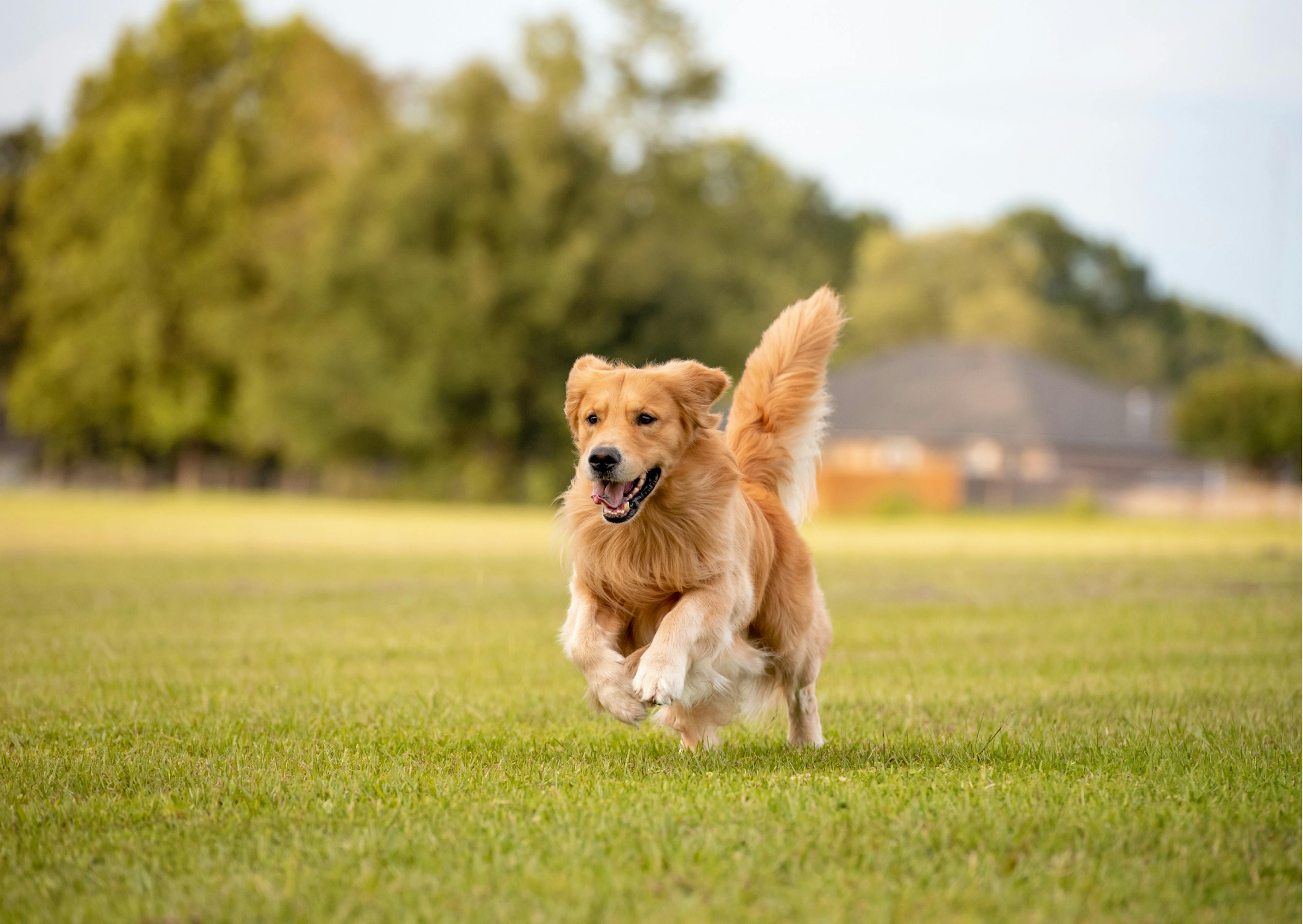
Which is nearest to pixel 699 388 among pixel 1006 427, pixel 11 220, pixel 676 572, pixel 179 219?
pixel 676 572

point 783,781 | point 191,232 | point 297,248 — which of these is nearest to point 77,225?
point 191,232

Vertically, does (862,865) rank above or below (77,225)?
below

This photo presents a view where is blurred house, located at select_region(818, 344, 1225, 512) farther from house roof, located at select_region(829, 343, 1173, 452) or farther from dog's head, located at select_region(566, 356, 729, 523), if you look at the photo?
dog's head, located at select_region(566, 356, 729, 523)

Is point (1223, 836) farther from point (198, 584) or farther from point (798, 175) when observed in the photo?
point (798, 175)

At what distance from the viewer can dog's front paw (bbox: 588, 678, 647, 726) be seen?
543cm

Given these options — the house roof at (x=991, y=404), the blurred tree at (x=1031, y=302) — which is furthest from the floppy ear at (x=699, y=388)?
the blurred tree at (x=1031, y=302)

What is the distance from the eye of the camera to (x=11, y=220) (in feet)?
207

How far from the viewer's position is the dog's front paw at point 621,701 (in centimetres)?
543

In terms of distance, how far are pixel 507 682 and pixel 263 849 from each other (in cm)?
436

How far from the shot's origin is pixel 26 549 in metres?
19.7

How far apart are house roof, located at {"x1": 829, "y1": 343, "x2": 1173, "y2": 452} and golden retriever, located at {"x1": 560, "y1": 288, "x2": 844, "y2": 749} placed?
50.5 metres

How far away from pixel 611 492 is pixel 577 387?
68cm

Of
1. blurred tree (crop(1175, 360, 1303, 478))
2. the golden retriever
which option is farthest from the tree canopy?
the golden retriever

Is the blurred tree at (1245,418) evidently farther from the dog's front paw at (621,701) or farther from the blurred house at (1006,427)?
the dog's front paw at (621,701)
